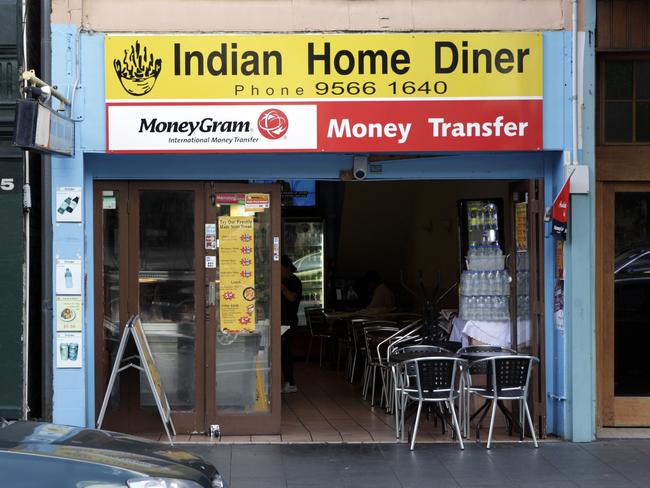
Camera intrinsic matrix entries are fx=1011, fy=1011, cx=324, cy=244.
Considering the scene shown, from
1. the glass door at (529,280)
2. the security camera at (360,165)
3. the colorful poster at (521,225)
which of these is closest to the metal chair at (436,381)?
the glass door at (529,280)

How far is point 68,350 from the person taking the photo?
9.71 m

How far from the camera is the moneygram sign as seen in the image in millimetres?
9688

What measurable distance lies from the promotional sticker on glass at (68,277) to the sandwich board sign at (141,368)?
2.01 feet

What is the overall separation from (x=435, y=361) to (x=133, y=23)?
4381mm

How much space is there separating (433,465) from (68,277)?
387 centimetres

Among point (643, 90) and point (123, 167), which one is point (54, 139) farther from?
point (643, 90)

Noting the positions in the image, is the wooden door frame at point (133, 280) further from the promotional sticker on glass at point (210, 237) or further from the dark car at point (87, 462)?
the dark car at point (87, 462)

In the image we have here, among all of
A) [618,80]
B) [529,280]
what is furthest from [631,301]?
[618,80]

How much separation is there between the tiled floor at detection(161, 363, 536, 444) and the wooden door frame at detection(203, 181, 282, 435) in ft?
0.37

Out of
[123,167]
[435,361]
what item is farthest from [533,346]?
[123,167]

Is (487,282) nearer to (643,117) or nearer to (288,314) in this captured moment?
(643,117)

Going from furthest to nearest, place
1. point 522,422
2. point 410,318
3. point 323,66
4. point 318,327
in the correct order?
point 318,327
point 410,318
point 522,422
point 323,66

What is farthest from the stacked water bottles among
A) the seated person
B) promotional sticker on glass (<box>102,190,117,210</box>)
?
the seated person

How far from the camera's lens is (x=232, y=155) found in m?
10.1
